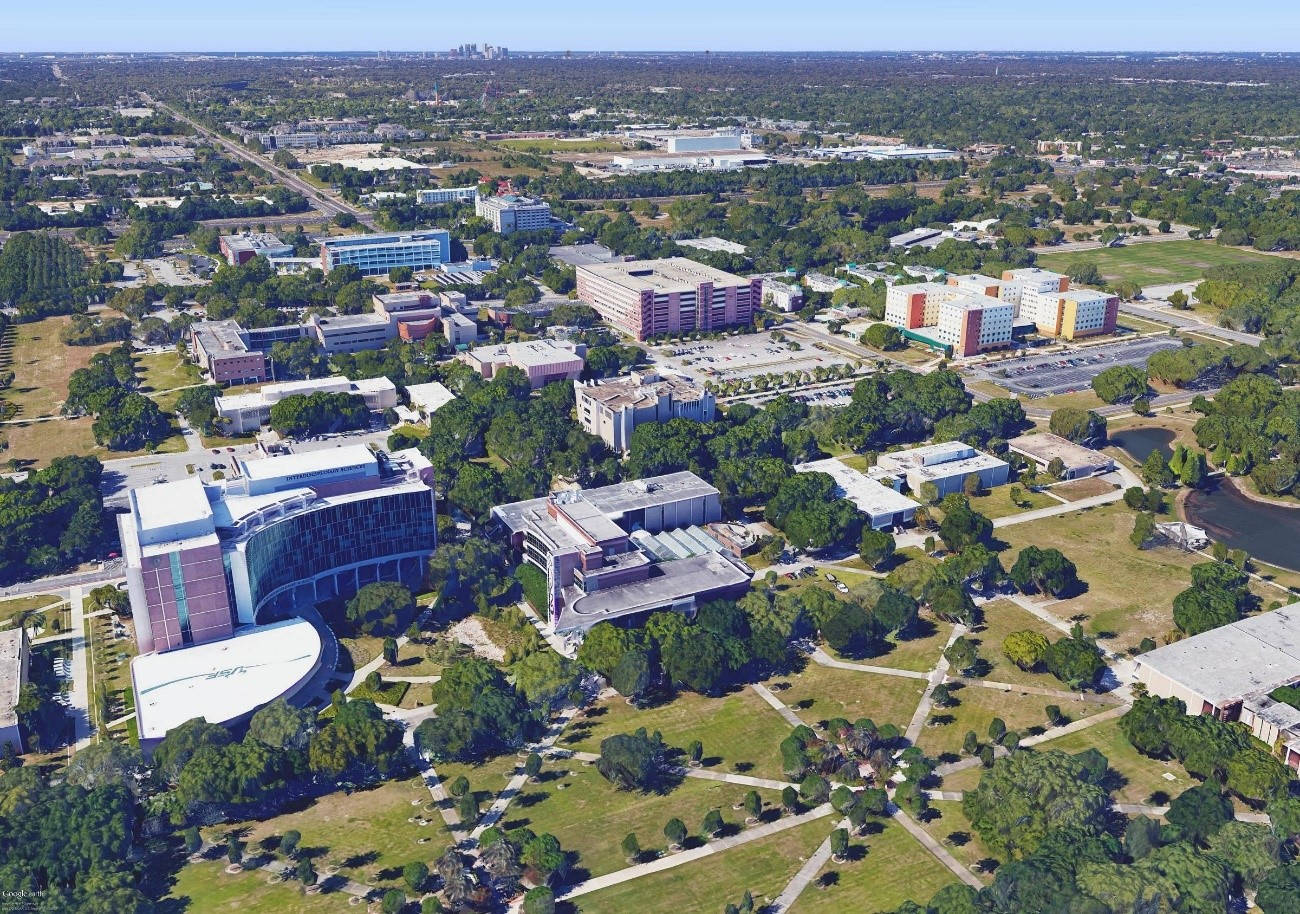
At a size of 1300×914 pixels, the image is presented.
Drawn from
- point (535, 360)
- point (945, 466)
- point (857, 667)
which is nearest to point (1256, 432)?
point (945, 466)

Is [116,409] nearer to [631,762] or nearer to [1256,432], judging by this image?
[631,762]

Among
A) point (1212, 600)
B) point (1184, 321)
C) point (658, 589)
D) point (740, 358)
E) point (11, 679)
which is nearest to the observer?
point (11, 679)

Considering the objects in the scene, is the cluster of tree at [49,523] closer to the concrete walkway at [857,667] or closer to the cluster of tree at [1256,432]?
the concrete walkway at [857,667]

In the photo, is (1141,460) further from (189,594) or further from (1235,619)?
(189,594)

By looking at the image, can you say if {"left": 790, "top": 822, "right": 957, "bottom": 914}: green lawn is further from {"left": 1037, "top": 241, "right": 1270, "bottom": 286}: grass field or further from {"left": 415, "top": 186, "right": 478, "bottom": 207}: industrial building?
{"left": 415, "top": 186, "right": 478, "bottom": 207}: industrial building

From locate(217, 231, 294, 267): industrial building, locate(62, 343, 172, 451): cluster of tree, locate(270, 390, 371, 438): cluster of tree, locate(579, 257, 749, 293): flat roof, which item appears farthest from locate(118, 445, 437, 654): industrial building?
locate(217, 231, 294, 267): industrial building

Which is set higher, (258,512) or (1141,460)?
(258,512)

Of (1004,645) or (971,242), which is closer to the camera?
(1004,645)

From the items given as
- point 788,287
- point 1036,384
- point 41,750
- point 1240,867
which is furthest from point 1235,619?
point 788,287
